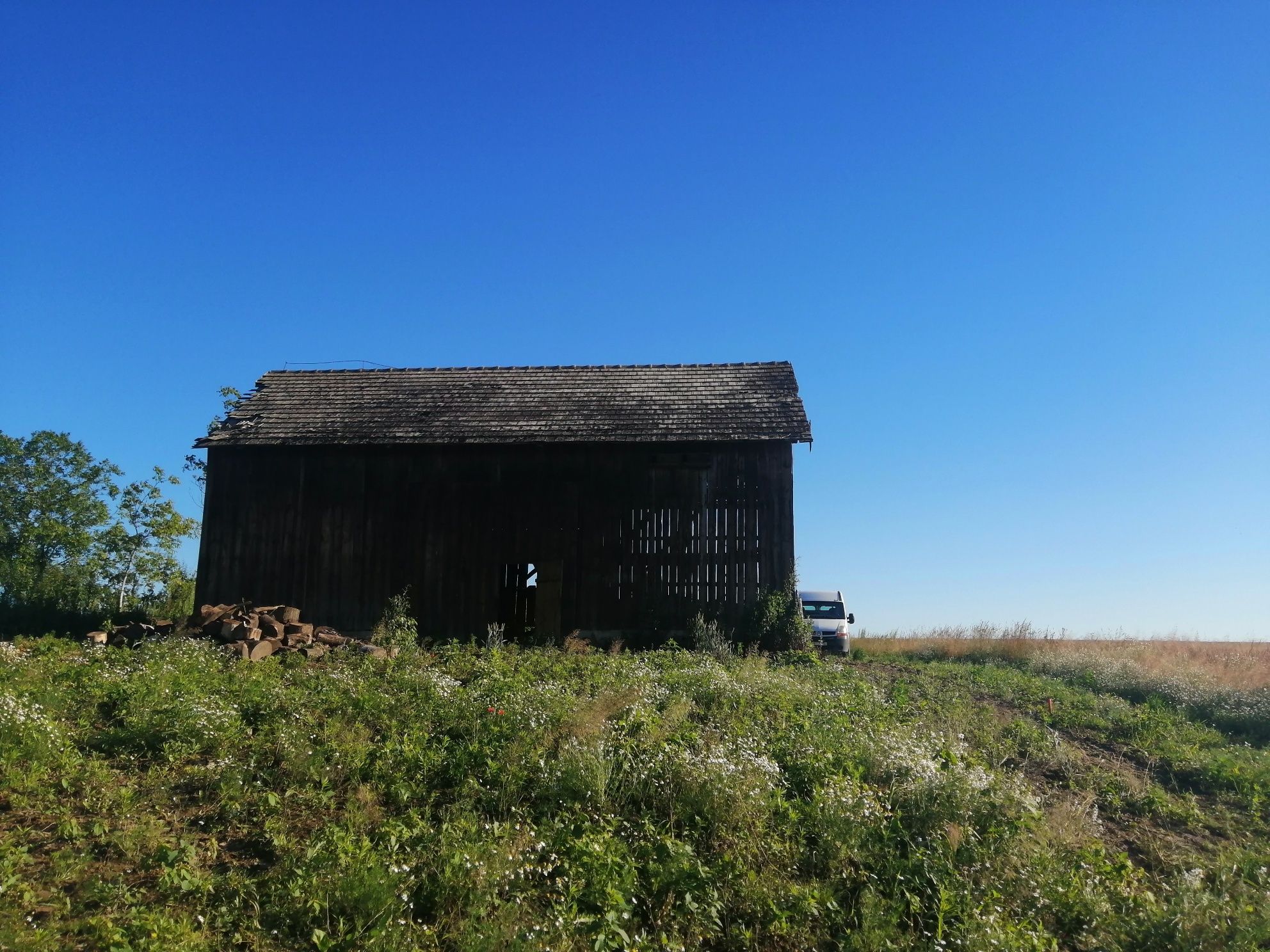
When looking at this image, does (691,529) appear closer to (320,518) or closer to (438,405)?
(438,405)

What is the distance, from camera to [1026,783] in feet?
27.3

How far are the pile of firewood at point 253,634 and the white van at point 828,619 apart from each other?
10.2 m

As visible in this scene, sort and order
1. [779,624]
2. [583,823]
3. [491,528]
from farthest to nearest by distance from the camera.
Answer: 1. [491,528]
2. [779,624]
3. [583,823]

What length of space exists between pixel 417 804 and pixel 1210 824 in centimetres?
729

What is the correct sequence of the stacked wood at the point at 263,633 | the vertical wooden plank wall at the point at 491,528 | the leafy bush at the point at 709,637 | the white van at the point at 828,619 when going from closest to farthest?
the stacked wood at the point at 263,633 → the leafy bush at the point at 709,637 → the vertical wooden plank wall at the point at 491,528 → the white van at the point at 828,619

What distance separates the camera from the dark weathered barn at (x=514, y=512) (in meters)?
17.5

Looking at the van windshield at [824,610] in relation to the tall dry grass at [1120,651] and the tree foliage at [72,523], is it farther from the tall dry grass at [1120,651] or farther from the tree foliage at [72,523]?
the tree foliage at [72,523]

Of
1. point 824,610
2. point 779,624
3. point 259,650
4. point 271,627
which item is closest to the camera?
point 259,650

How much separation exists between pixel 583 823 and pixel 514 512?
38.7 ft

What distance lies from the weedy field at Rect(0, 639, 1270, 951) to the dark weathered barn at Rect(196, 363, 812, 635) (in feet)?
23.9

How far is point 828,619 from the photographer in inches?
822

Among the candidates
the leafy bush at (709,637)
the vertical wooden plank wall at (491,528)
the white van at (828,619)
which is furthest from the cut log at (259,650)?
the white van at (828,619)

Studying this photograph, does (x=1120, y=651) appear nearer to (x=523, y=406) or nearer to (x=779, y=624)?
(x=779, y=624)

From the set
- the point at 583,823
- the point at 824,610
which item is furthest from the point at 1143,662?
the point at 583,823
